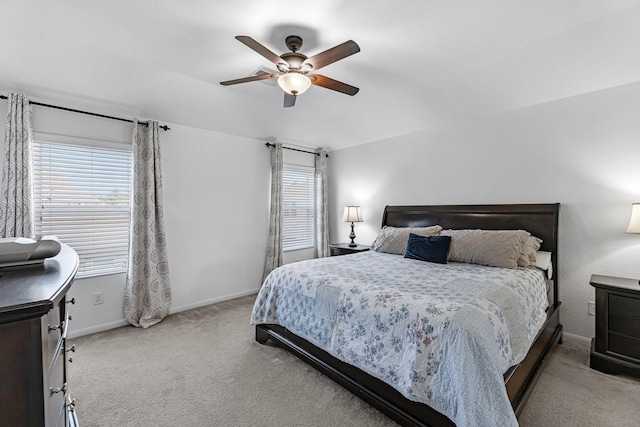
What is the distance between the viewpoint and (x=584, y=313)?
9.40 feet

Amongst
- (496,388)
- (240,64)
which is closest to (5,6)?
(240,64)

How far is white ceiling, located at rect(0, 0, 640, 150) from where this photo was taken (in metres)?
2.09

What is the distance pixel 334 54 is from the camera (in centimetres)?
203

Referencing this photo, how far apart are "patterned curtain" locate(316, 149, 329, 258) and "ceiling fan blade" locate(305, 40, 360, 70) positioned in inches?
122

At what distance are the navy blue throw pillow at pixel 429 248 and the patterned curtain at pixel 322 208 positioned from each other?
85.1 inches

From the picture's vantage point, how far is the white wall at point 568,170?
8.75 ft

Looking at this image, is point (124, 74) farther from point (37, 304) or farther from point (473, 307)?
point (473, 307)

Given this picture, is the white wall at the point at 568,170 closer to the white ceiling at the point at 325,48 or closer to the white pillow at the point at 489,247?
the white ceiling at the point at 325,48

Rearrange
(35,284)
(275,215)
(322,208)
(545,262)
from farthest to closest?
(322,208) < (275,215) < (545,262) < (35,284)

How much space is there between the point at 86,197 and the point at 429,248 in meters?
3.72

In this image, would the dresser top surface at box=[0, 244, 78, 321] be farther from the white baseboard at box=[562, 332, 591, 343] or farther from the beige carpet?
the white baseboard at box=[562, 332, 591, 343]

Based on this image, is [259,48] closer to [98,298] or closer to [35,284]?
[35,284]

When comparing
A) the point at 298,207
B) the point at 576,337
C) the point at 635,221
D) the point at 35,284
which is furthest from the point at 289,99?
the point at 576,337

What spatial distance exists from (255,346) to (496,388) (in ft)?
6.80
